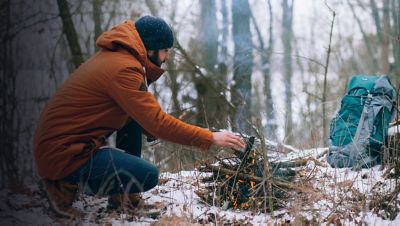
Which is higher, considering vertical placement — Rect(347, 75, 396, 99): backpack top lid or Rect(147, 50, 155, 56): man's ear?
Rect(147, 50, 155, 56): man's ear

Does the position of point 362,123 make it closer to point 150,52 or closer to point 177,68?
point 150,52

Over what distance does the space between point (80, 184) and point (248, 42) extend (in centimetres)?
741

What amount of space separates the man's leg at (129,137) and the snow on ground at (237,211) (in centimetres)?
48

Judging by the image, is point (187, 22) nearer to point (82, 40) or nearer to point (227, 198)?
point (82, 40)

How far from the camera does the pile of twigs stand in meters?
3.55

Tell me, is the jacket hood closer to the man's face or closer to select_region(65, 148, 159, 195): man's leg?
the man's face

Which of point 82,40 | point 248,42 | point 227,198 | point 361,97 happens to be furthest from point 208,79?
point 227,198

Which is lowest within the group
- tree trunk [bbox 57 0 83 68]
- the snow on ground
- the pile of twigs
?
the snow on ground

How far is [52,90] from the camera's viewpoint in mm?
8414

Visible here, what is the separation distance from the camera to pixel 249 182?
3.65 m

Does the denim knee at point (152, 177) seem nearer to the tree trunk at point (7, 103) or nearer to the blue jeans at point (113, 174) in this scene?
the blue jeans at point (113, 174)

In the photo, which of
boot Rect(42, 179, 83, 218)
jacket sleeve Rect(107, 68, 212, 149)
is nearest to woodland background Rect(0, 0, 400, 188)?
jacket sleeve Rect(107, 68, 212, 149)

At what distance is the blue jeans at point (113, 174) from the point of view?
3332 millimetres

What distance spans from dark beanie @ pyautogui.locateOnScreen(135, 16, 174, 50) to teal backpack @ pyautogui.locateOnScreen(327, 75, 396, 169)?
1995 millimetres
